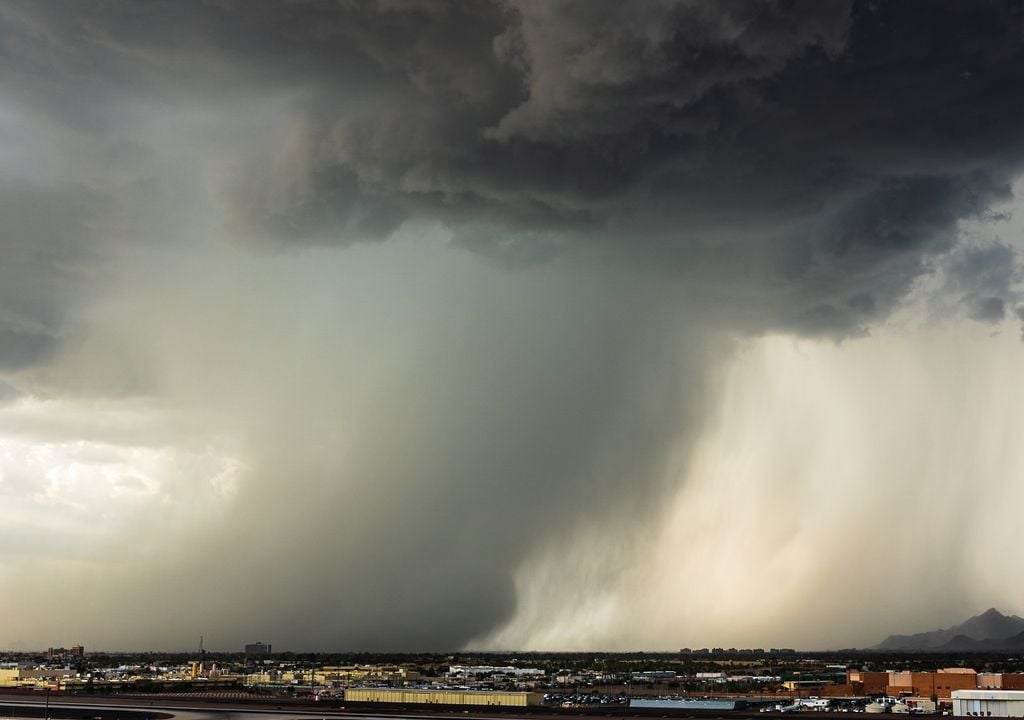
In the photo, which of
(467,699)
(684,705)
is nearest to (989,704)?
(684,705)

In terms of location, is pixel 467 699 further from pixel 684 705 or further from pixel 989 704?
pixel 989 704

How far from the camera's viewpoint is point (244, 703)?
196 metres

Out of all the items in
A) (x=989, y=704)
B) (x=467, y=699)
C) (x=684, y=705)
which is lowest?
(x=684, y=705)

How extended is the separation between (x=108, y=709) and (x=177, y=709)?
11.4m

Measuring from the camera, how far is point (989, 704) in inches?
6161

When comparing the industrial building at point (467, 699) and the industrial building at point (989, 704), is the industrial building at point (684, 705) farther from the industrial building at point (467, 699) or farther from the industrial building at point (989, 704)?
the industrial building at point (989, 704)

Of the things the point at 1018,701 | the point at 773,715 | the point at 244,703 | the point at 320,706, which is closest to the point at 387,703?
the point at 320,706

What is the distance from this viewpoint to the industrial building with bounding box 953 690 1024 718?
500 feet

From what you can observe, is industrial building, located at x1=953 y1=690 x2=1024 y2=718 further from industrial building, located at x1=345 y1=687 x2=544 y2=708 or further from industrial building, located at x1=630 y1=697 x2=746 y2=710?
industrial building, located at x1=345 y1=687 x2=544 y2=708

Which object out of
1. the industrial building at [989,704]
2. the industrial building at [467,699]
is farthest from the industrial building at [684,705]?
the industrial building at [989,704]

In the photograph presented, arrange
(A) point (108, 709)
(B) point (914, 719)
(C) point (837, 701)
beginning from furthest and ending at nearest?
1. (C) point (837, 701)
2. (A) point (108, 709)
3. (B) point (914, 719)

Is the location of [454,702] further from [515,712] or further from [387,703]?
[515,712]

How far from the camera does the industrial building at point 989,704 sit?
152 meters

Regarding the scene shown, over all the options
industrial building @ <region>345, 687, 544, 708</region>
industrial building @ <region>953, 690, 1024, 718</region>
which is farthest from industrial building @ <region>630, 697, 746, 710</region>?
industrial building @ <region>953, 690, 1024, 718</region>
